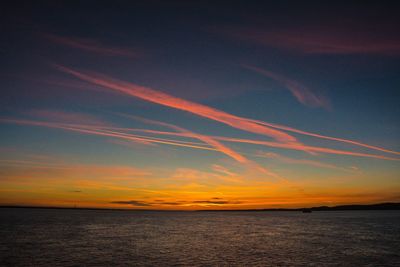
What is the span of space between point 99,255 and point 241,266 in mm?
23298

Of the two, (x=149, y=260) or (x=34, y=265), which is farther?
(x=149, y=260)

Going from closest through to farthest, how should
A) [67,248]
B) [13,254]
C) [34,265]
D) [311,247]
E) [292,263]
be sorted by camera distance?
[34,265] < [292,263] < [13,254] < [67,248] < [311,247]

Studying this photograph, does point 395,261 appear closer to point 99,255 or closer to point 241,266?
point 241,266

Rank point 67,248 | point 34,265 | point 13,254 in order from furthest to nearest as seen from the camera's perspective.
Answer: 1. point 67,248
2. point 13,254
3. point 34,265

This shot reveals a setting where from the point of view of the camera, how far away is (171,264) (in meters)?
48.1

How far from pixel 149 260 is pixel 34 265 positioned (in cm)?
1546

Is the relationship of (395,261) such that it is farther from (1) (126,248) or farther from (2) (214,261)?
(1) (126,248)

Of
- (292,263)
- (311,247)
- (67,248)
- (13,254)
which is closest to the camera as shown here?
(292,263)

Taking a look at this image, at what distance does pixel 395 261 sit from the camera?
50.3 metres

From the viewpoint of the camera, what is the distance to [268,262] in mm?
49844

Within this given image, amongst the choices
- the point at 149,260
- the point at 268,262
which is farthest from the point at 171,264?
the point at 268,262

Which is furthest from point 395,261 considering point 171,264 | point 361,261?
point 171,264

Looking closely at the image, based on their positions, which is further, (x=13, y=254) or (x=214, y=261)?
(x=13, y=254)

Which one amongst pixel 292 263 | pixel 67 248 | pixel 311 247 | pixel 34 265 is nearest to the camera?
pixel 34 265
